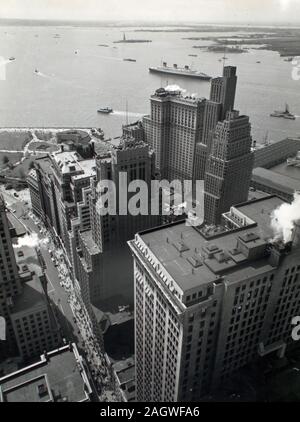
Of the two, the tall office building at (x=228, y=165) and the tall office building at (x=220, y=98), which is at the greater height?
the tall office building at (x=220, y=98)

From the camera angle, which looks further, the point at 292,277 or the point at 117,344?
the point at 117,344

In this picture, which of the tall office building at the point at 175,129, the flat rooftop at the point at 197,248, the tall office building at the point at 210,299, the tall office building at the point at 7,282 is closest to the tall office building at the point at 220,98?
the tall office building at the point at 175,129

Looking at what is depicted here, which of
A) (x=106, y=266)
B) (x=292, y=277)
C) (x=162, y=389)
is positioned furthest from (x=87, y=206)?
(x=292, y=277)

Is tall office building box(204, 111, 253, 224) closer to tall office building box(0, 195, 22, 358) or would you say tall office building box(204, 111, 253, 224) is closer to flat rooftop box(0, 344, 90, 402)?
tall office building box(0, 195, 22, 358)

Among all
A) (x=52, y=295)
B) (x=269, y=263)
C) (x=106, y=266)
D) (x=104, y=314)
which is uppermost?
(x=269, y=263)

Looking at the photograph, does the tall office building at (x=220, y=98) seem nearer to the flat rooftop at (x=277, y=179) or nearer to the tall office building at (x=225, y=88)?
the tall office building at (x=225, y=88)

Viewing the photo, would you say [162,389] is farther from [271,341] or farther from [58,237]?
[58,237]
